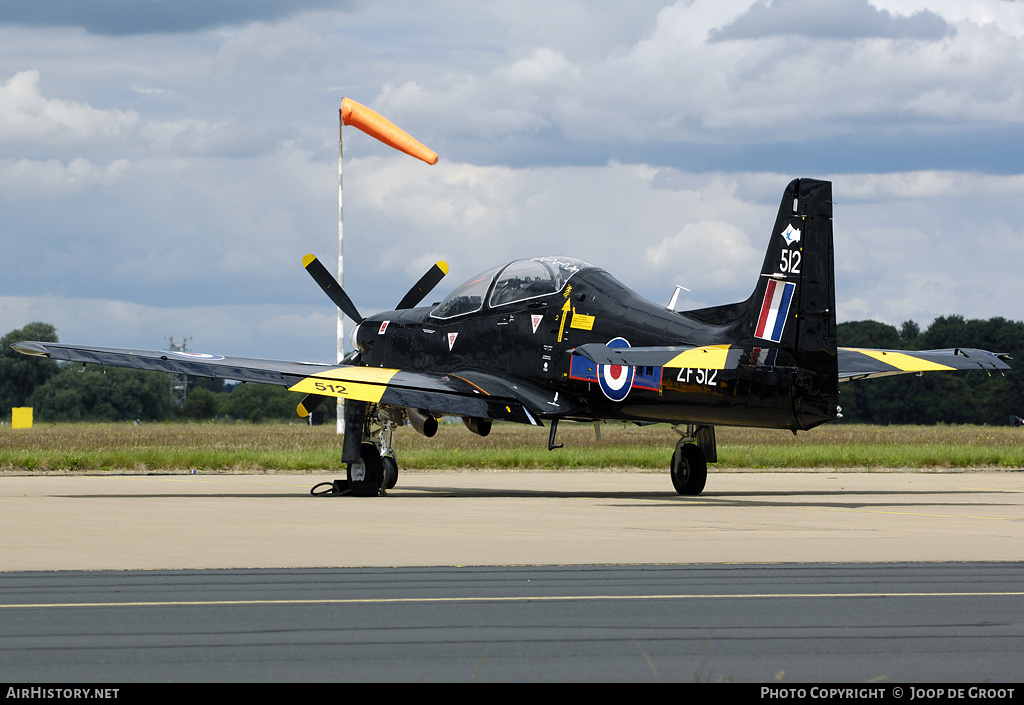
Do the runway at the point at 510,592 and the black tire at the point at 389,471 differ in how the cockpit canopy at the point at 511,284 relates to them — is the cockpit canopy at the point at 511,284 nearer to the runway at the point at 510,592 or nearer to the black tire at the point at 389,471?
the black tire at the point at 389,471

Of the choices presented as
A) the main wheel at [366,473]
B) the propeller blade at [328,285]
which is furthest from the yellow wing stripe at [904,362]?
the propeller blade at [328,285]

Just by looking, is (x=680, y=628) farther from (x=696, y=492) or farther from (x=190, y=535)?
(x=696, y=492)

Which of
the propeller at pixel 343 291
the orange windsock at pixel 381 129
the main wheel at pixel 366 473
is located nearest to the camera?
the main wheel at pixel 366 473

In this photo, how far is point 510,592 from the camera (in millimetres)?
10148

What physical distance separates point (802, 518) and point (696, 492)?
5133 millimetres

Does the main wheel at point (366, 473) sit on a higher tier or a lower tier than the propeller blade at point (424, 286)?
lower

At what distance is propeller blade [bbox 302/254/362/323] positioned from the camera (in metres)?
26.9

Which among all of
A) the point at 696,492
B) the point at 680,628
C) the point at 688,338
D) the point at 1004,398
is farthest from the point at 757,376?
the point at 1004,398

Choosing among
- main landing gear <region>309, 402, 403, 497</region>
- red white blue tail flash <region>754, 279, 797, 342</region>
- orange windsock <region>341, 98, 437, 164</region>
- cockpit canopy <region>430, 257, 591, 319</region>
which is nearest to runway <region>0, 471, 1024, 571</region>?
main landing gear <region>309, 402, 403, 497</region>

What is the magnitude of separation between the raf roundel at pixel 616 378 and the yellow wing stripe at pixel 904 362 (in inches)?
154

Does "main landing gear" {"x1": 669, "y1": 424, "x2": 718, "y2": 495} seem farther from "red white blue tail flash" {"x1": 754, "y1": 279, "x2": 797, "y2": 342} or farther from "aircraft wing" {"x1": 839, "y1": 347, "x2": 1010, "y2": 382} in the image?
"red white blue tail flash" {"x1": 754, "y1": 279, "x2": 797, "y2": 342}

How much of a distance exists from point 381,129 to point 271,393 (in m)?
76.4

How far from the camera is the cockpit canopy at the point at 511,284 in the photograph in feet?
74.0
